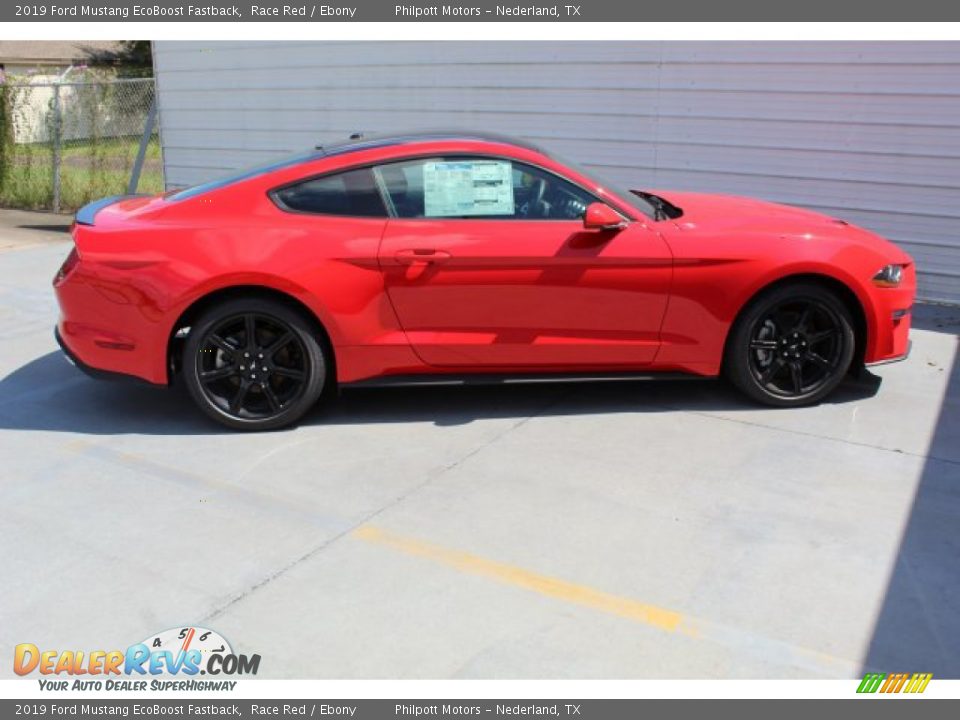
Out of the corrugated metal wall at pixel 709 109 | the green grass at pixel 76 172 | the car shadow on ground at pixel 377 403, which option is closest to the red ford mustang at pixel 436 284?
the car shadow on ground at pixel 377 403

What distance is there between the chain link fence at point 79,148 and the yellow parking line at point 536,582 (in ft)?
35.0

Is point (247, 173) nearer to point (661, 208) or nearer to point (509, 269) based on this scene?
point (509, 269)

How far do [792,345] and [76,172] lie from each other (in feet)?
38.5

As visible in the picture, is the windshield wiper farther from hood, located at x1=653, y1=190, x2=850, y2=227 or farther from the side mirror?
the side mirror

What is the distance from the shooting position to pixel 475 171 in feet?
15.9

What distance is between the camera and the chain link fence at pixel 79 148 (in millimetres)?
13172

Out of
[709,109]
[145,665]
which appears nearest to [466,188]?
[145,665]

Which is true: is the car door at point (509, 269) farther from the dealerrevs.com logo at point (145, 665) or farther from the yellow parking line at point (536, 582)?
the dealerrevs.com logo at point (145, 665)

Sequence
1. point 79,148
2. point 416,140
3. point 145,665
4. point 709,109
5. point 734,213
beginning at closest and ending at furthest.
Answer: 1. point 145,665
2. point 416,140
3. point 734,213
4. point 709,109
5. point 79,148

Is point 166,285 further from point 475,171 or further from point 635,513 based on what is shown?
point 635,513

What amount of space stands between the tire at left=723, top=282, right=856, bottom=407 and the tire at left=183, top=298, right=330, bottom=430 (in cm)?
229

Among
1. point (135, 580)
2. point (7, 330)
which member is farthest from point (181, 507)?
point (7, 330)

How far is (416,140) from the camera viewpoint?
16.2 ft

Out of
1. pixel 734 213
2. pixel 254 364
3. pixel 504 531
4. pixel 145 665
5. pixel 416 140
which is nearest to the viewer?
pixel 145 665
